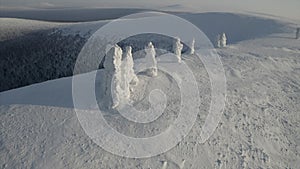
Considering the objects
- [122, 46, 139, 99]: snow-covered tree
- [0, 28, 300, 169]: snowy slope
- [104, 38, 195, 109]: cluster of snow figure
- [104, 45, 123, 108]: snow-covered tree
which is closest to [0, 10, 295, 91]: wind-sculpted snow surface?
[0, 28, 300, 169]: snowy slope

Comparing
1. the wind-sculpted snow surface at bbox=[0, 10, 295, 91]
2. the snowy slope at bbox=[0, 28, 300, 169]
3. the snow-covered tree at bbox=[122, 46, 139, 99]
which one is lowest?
the wind-sculpted snow surface at bbox=[0, 10, 295, 91]

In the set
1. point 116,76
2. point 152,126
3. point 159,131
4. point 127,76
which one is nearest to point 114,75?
point 116,76

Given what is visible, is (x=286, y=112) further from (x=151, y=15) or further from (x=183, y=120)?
(x=151, y=15)

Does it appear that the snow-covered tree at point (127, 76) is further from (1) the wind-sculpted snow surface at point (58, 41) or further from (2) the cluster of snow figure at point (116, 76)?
(1) the wind-sculpted snow surface at point (58, 41)

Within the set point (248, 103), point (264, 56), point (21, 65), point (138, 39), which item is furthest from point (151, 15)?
point (248, 103)

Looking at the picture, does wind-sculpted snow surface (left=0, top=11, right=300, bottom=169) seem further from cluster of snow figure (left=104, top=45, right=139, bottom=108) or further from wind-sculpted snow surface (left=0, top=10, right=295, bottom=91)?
wind-sculpted snow surface (left=0, top=10, right=295, bottom=91)

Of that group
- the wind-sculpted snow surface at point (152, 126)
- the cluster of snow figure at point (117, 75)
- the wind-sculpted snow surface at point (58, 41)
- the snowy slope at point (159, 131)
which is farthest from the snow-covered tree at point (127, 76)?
the wind-sculpted snow surface at point (58, 41)
